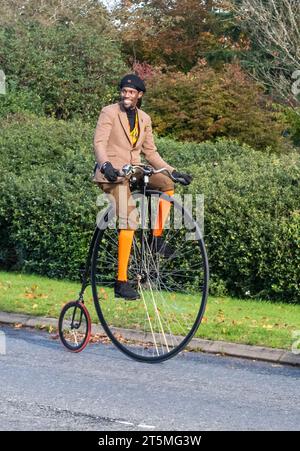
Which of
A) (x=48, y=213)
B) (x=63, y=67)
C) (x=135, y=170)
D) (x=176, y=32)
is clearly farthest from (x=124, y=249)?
(x=176, y=32)

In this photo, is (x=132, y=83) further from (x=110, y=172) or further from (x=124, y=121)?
(x=110, y=172)

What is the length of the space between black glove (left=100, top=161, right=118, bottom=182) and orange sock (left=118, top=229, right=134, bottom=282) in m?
0.52

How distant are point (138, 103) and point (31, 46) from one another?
51.2 feet

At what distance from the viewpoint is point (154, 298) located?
26.8 feet

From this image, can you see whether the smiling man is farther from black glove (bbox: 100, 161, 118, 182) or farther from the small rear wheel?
the small rear wheel

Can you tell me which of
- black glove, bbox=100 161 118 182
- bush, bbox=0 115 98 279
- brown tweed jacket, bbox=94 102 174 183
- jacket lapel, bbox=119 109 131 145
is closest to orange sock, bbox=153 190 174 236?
brown tweed jacket, bbox=94 102 174 183

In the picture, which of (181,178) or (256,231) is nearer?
(181,178)

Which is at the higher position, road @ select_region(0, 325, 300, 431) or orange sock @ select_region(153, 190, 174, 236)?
orange sock @ select_region(153, 190, 174, 236)

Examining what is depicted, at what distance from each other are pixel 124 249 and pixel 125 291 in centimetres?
33

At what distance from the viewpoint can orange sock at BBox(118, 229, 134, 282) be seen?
7863mm

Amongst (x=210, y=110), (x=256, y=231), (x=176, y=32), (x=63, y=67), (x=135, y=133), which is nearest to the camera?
(x=135, y=133)

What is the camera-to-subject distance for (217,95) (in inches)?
811

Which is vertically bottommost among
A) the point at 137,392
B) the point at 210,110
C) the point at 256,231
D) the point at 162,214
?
the point at 137,392
